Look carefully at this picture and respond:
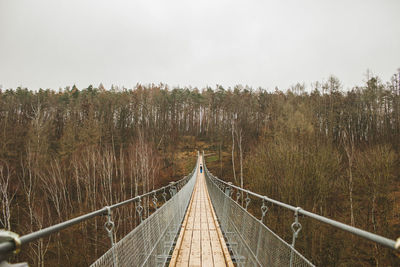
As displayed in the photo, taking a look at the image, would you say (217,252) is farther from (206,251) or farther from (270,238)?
(270,238)

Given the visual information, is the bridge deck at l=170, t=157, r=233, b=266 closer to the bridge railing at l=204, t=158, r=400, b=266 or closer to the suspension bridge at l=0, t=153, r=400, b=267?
the suspension bridge at l=0, t=153, r=400, b=267

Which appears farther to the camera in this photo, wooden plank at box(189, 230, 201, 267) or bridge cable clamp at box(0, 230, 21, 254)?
wooden plank at box(189, 230, 201, 267)

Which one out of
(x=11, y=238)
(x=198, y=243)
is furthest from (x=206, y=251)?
(x=11, y=238)

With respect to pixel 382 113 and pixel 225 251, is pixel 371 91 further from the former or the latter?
pixel 225 251

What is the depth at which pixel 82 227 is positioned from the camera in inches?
763

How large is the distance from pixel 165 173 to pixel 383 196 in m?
25.4

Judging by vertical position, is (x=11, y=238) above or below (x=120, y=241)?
above

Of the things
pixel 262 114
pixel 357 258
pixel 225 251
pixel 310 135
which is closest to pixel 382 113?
pixel 262 114

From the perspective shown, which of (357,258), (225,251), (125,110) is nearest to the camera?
(225,251)

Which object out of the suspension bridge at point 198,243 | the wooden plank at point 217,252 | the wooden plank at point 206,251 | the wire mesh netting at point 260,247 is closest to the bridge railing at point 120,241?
the suspension bridge at point 198,243

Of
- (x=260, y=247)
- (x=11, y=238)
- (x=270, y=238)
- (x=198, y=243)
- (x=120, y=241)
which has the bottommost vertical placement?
(x=198, y=243)

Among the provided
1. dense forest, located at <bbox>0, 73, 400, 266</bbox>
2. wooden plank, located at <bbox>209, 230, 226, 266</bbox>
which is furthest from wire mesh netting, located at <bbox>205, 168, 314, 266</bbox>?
dense forest, located at <bbox>0, 73, 400, 266</bbox>

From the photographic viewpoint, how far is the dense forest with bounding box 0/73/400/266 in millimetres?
15078

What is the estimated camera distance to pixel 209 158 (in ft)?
152
